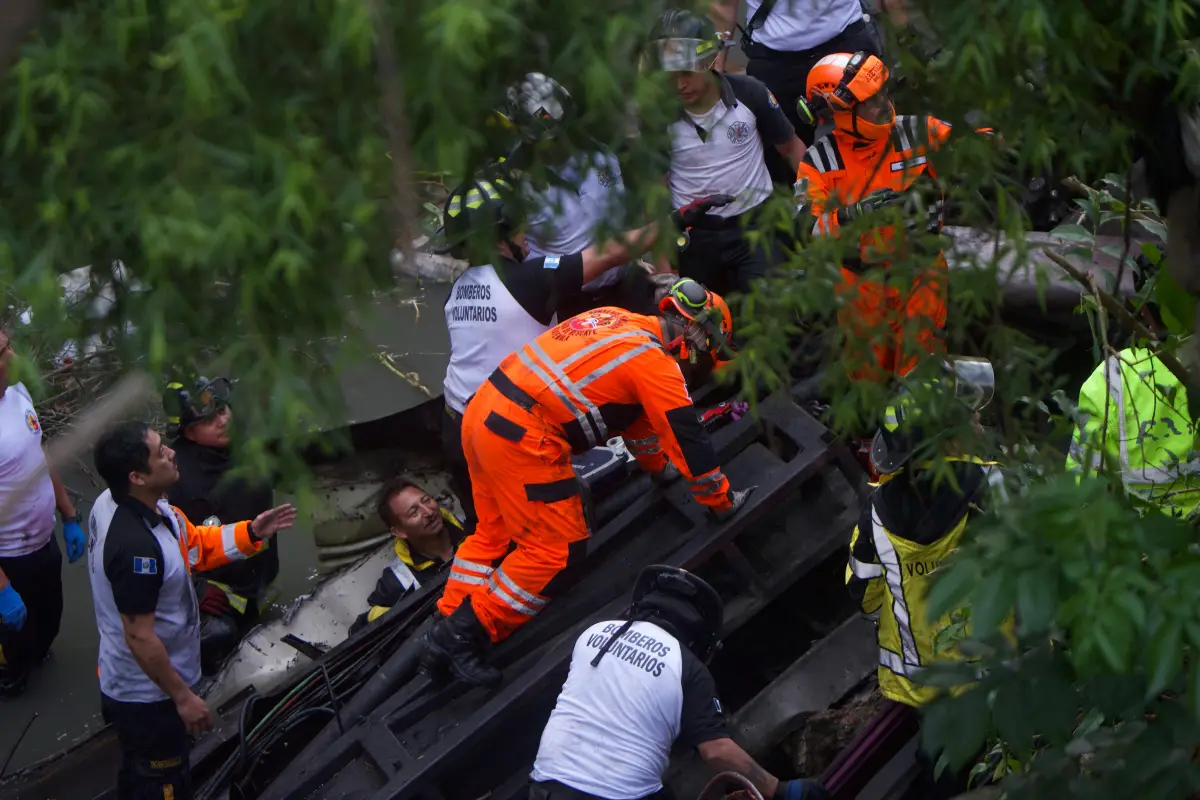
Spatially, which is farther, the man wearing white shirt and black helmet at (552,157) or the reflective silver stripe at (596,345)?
the reflective silver stripe at (596,345)

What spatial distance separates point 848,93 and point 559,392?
1.88 metres

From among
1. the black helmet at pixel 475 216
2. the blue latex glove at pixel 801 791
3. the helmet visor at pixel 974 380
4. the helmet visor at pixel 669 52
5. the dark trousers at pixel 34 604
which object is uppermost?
the helmet visor at pixel 669 52

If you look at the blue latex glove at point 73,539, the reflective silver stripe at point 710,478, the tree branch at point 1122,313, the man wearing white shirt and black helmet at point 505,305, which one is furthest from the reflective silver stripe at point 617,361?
the blue latex glove at point 73,539

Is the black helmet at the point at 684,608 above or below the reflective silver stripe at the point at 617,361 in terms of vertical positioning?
below

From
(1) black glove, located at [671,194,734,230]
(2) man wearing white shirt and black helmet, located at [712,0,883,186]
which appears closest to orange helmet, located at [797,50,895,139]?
(1) black glove, located at [671,194,734,230]

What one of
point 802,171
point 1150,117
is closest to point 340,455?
point 802,171

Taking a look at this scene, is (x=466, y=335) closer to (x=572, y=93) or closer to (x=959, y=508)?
(x=959, y=508)

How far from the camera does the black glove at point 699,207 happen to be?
19.9 feet

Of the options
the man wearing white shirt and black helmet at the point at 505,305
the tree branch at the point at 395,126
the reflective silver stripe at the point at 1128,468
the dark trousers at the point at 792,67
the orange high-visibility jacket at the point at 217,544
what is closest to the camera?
the tree branch at the point at 395,126

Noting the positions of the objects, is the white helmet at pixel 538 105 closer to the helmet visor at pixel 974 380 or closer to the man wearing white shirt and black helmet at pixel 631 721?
the helmet visor at pixel 974 380

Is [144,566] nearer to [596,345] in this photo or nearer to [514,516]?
[514,516]

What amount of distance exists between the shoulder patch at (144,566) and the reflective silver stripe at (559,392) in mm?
1642

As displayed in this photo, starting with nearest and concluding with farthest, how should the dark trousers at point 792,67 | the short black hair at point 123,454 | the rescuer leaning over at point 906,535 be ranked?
the rescuer leaning over at point 906,535 < the short black hair at point 123,454 < the dark trousers at point 792,67

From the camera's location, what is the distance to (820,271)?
2.83 m
